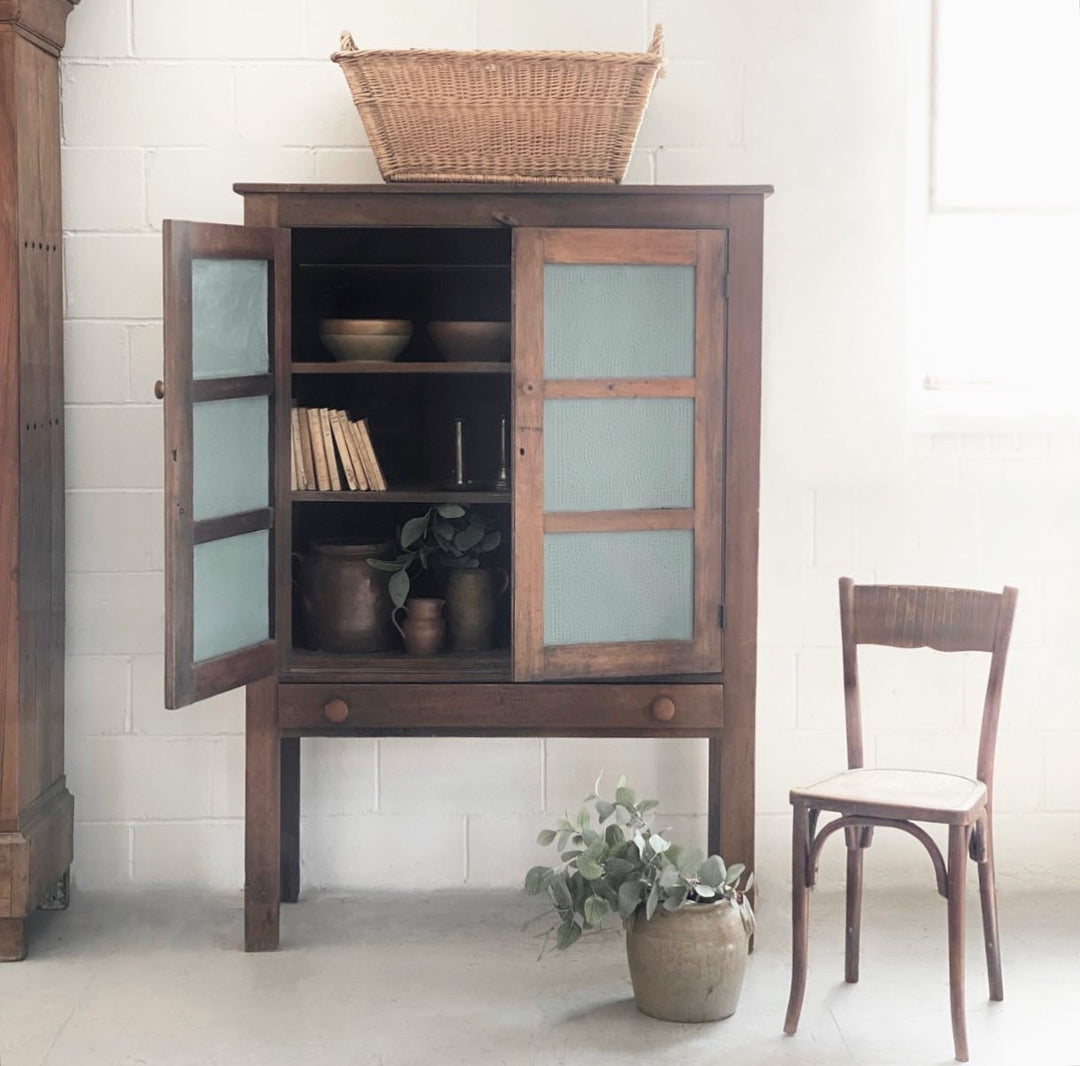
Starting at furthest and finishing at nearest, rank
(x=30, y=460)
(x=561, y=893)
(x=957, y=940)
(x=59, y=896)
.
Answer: (x=59, y=896) < (x=30, y=460) < (x=561, y=893) < (x=957, y=940)

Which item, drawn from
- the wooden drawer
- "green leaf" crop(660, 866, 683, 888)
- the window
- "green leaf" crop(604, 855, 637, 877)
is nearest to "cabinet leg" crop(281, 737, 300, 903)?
the wooden drawer

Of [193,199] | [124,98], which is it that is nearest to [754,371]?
[193,199]

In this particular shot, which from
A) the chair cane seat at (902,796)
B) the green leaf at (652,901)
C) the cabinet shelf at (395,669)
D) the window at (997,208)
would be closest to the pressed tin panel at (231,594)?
the cabinet shelf at (395,669)

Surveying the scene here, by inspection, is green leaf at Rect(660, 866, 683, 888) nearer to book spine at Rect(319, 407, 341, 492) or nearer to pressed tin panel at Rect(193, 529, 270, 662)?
pressed tin panel at Rect(193, 529, 270, 662)

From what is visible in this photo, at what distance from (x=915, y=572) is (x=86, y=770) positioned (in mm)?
2091

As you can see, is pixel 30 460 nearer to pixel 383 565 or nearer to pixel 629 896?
pixel 383 565

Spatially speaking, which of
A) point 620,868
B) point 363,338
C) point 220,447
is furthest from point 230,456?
point 620,868

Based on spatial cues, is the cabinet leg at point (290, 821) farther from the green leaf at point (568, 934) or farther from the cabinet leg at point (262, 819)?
the green leaf at point (568, 934)

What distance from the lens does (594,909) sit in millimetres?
2904

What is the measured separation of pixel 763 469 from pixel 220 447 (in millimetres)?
1349

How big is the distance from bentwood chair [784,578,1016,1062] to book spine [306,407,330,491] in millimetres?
1132

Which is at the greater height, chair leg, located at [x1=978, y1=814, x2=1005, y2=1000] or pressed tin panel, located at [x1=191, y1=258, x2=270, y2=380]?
pressed tin panel, located at [x1=191, y1=258, x2=270, y2=380]

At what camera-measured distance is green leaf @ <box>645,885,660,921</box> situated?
2.85 m

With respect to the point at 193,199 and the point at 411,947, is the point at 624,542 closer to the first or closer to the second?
the point at 411,947
